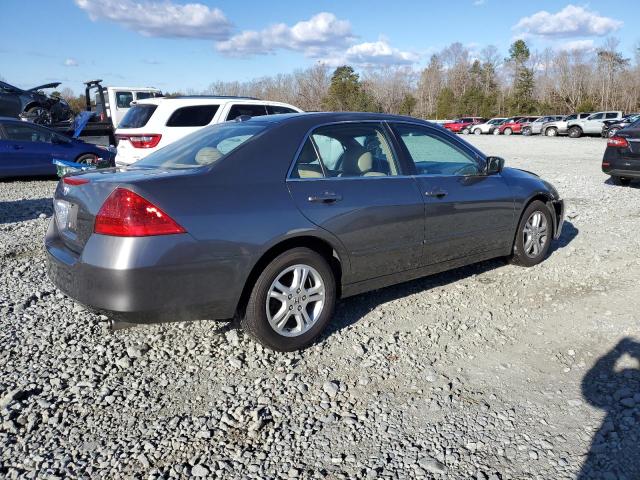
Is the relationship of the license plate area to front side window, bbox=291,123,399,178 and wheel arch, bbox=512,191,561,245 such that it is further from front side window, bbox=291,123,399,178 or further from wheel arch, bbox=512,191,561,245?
wheel arch, bbox=512,191,561,245

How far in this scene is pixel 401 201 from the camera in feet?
13.1

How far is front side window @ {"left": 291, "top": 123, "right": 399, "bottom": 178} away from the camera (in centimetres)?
366

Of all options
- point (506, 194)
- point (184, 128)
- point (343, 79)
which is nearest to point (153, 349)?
point (506, 194)

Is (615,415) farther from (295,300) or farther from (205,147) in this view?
(205,147)

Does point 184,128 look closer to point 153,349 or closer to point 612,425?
point 153,349

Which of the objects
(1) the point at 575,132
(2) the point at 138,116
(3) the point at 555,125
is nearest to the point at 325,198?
(2) the point at 138,116

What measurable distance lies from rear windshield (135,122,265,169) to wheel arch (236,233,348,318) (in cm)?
70

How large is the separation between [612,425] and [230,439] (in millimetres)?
2001

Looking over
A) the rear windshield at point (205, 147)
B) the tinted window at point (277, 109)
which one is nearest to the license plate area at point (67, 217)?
the rear windshield at point (205, 147)

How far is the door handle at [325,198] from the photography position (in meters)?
3.52

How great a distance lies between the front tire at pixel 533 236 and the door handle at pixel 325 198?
2.41m

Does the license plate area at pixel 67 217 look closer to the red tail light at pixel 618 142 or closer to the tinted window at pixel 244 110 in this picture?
the tinted window at pixel 244 110

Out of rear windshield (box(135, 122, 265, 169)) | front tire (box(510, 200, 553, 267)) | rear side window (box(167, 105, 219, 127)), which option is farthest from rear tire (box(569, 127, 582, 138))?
rear windshield (box(135, 122, 265, 169))

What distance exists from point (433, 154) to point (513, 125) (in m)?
42.7
